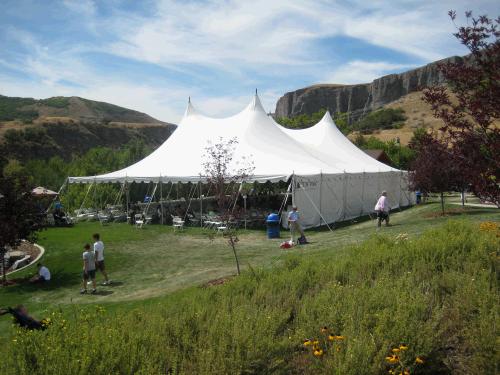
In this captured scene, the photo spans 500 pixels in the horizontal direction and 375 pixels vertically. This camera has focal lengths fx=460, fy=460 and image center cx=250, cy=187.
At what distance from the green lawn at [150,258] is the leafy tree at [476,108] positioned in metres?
3.55

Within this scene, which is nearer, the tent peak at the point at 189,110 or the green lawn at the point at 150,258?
the green lawn at the point at 150,258

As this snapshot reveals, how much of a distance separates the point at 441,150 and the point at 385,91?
114m

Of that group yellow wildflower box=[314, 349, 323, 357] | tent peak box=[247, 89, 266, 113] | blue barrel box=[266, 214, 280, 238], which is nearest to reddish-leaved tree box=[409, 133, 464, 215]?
blue barrel box=[266, 214, 280, 238]

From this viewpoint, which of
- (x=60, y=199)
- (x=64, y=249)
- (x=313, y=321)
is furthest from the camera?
(x=60, y=199)

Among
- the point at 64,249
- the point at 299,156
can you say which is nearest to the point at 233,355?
the point at 64,249

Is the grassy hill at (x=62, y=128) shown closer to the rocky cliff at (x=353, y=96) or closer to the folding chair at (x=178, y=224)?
the folding chair at (x=178, y=224)

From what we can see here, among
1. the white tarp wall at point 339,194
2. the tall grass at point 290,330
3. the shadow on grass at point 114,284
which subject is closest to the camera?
the tall grass at point 290,330

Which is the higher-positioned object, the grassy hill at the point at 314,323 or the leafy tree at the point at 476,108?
the leafy tree at the point at 476,108

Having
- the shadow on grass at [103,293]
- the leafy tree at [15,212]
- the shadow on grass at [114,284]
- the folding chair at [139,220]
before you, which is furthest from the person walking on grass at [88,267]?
the folding chair at [139,220]

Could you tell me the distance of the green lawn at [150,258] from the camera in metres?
9.83

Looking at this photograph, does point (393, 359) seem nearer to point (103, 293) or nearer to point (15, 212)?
point (103, 293)

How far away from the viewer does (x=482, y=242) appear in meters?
6.51

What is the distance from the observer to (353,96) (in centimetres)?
13025

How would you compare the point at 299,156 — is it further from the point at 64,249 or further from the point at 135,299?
the point at 135,299
